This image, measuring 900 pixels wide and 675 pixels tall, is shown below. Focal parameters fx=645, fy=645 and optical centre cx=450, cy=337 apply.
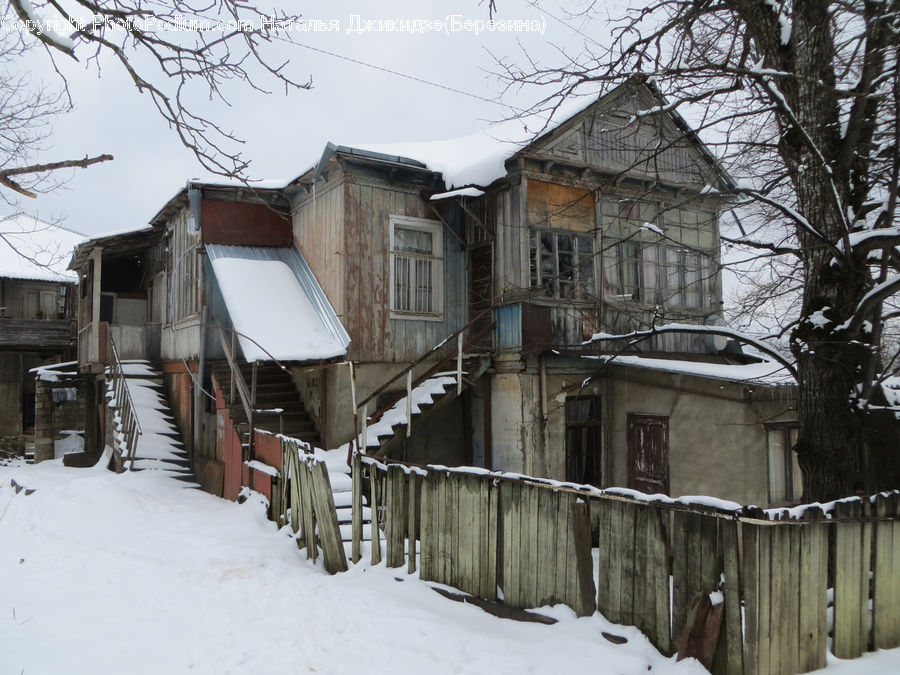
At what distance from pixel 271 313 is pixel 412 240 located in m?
2.99

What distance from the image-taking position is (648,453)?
11992 mm

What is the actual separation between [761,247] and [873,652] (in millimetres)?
3732

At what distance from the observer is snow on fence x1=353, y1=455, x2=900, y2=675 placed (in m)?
3.96

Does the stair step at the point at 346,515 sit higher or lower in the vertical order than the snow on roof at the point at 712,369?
lower

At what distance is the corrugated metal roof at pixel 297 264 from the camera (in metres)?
11.9

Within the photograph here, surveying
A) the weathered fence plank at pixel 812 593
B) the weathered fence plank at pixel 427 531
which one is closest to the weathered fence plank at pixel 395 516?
the weathered fence plank at pixel 427 531

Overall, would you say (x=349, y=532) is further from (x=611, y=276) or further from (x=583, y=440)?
(x=611, y=276)

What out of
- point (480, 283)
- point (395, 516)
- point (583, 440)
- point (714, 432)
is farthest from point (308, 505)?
point (714, 432)

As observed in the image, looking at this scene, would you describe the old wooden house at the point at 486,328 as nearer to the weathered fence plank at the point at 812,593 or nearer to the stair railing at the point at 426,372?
the stair railing at the point at 426,372

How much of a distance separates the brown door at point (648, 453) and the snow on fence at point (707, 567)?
6.71m

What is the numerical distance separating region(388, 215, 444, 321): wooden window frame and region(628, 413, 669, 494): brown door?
4.28 m

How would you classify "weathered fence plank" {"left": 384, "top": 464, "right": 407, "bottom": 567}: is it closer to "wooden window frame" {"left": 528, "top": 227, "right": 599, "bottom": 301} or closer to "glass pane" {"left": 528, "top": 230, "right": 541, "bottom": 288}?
"wooden window frame" {"left": 528, "top": 227, "right": 599, "bottom": 301}

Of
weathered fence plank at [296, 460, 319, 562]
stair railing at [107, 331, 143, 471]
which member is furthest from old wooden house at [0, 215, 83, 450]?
weathered fence plank at [296, 460, 319, 562]

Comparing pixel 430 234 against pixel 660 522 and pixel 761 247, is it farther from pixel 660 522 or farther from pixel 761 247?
pixel 660 522
